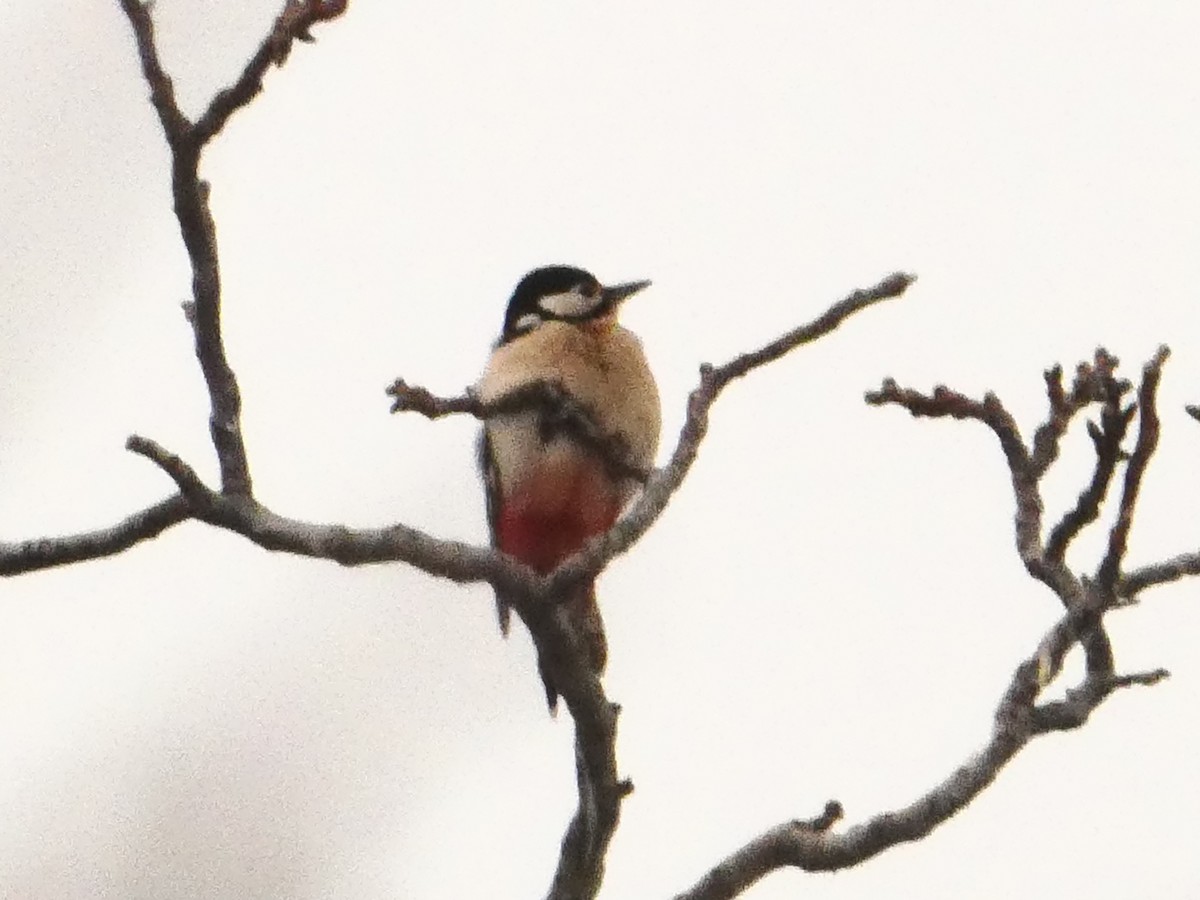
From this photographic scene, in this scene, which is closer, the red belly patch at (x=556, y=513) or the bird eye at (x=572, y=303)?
the red belly patch at (x=556, y=513)

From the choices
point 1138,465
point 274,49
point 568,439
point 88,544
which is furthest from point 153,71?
point 568,439

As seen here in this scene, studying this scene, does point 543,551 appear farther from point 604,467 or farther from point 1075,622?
point 1075,622

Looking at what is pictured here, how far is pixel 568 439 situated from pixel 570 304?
849 millimetres

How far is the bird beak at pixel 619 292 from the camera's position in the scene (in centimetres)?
522

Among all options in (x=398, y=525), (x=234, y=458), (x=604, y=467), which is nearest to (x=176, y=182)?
(x=234, y=458)

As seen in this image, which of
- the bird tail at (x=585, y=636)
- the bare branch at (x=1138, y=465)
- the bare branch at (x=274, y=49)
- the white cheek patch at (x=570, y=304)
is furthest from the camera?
the white cheek patch at (x=570, y=304)

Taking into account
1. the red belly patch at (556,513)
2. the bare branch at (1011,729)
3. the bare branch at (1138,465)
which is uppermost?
the red belly patch at (556,513)

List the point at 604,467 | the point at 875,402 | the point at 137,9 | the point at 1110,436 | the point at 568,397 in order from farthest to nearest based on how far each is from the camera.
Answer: the point at 604,467, the point at 568,397, the point at 875,402, the point at 1110,436, the point at 137,9

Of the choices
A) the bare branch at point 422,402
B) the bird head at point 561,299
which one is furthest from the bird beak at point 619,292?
the bare branch at point 422,402

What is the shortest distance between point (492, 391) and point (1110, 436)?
2359 millimetres

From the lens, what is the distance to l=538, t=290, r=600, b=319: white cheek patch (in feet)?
17.0

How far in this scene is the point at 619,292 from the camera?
5242mm

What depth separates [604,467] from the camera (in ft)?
14.9

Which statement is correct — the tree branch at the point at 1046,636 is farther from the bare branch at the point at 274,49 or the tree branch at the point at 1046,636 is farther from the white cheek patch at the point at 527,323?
the white cheek patch at the point at 527,323
